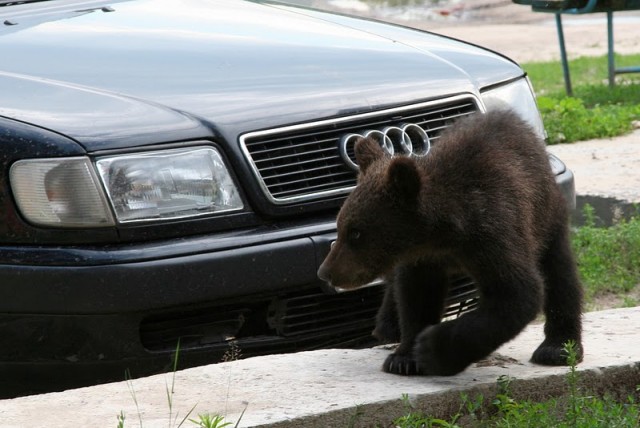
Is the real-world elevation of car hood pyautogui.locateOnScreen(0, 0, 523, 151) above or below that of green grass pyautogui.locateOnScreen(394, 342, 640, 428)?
above

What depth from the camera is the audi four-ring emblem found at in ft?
14.4

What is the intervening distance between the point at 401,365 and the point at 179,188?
91 cm

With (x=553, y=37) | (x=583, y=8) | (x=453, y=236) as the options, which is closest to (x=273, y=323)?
(x=453, y=236)

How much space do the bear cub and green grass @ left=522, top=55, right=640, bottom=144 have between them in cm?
633

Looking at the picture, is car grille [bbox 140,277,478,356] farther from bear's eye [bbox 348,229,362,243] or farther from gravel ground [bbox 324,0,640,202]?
gravel ground [bbox 324,0,640,202]

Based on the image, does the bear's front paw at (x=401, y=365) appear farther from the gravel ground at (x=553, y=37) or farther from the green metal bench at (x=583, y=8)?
the green metal bench at (x=583, y=8)

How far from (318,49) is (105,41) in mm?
816

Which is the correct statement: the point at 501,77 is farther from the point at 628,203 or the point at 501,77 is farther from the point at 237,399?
the point at 628,203

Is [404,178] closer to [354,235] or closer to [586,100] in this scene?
[354,235]

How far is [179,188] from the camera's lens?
A: 406cm

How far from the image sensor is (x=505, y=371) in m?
3.96

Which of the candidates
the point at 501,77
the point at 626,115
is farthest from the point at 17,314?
the point at 626,115

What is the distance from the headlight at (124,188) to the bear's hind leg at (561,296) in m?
1.04

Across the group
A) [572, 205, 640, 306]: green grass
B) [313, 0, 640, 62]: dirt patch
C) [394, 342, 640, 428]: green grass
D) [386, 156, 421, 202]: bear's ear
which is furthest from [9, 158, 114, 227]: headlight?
[313, 0, 640, 62]: dirt patch
